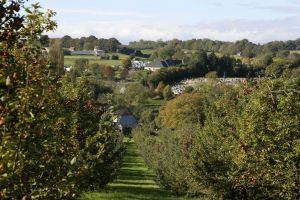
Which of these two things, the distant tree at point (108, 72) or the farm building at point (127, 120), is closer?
the farm building at point (127, 120)

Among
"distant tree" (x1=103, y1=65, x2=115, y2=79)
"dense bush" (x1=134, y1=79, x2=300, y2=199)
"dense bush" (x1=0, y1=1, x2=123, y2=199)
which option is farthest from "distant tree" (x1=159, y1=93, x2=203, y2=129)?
"dense bush" (x1=0, y1=1, x2=123, y2=199)

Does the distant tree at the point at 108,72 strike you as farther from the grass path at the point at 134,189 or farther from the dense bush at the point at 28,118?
the dense bush at the point at 28,118

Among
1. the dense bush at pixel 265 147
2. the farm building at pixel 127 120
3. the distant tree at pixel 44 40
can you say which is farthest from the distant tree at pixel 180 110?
the distant tree at pixel 44 40

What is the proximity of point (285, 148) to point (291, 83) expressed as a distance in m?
3.75

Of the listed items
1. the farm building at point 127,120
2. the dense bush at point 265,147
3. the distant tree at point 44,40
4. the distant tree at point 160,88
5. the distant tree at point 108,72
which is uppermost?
the distant tree at point 44,40

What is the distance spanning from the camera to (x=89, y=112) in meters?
27.1

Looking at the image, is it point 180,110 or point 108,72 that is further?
point 108,72

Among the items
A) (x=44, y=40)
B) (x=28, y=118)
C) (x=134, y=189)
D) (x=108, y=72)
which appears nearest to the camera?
(x=28, y=118)

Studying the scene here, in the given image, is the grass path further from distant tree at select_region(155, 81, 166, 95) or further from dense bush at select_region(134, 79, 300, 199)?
distant tree at select_region(155, 81, 166, 95)

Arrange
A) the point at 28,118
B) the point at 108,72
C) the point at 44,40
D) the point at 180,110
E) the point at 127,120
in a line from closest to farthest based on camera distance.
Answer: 1. the point at 28,118
2. the point at 44,40
3. the point at 180,110
4. the point at 127,120
5. the point at 108,72

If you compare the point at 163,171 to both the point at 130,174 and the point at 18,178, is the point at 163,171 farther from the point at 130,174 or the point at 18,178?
the point at 18,178

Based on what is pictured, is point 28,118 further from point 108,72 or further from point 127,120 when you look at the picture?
point 108,72

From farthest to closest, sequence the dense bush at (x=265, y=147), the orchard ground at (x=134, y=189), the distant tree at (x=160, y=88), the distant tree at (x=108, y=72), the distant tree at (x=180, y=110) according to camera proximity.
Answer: the distant tree at (x=108, y=72)
the distant tree at (x=160, y=88)
the distant tree at (x=180, y=110)
the orchard ground at (x=134, y=189)
the dense bush at (x=265, y=147)

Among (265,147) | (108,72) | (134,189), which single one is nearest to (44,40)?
(265,147)
